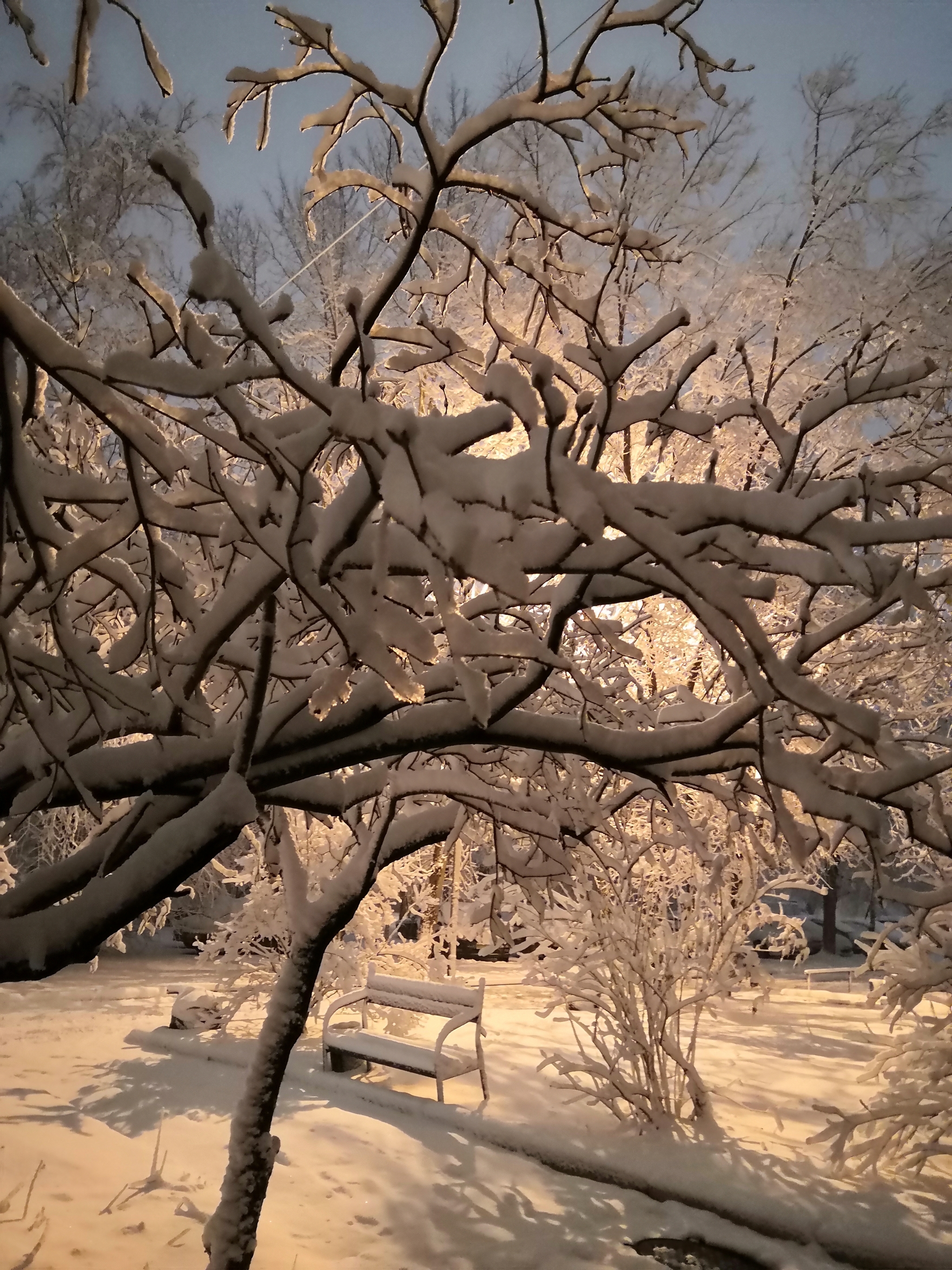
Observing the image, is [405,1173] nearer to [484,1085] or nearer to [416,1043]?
[484,1085]

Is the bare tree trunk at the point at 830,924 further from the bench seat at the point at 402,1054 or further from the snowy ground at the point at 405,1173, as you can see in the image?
the bench seat at the point at 402,1054

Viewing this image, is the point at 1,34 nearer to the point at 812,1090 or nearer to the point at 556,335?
the point at 556,335

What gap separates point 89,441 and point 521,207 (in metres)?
2.03

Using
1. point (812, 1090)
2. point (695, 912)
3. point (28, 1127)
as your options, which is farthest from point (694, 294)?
point (28, 1127)

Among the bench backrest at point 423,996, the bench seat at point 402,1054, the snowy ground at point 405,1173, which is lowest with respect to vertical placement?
the snowy ground at point 405,1173

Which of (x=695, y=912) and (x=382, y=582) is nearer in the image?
(x=382, y=582)

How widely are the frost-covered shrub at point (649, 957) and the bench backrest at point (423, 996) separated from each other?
27.0 inches

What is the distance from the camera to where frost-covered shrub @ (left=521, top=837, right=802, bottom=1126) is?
5023 mm

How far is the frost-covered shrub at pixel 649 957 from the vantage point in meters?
5.02

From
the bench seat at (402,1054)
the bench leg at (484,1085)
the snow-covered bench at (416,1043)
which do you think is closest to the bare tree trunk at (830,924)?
the snow-covered bench at (416,1043)

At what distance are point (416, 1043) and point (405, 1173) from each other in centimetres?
255

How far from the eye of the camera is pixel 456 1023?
18.2 feet

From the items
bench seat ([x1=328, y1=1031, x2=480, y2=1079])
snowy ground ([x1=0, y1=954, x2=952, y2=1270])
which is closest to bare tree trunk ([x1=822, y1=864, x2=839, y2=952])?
snowy ground ([x1=0, y1=954, x2=952, y2=1270])

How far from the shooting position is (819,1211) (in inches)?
153
